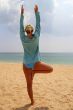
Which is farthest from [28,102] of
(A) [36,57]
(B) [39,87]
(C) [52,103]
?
(B) [39,87]

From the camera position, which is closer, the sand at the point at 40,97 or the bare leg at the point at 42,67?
the bare leg at the point at 42,67

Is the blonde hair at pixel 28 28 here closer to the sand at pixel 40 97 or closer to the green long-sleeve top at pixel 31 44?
the green long-sleeve top at pixel 31 44

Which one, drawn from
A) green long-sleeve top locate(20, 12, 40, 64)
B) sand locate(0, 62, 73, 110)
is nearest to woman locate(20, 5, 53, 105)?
green long-sleeve top locate(20, 12, 40, 64)

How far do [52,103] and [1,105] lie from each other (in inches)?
52.3

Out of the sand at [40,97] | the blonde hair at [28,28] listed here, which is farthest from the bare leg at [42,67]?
the sand at [40,97]

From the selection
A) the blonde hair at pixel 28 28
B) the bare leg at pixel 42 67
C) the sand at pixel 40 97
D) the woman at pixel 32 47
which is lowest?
the sand at pixel 40 97

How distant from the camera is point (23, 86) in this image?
35.6ft

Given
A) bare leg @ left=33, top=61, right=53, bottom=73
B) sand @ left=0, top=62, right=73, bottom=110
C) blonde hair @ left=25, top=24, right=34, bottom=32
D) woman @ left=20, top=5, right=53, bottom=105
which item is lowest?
sand @ left=0, top=62, right=73, bottom=110

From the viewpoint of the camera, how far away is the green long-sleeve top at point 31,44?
24.3 ft

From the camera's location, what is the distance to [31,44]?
7406 millimetres

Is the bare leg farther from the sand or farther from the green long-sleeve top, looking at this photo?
the sand

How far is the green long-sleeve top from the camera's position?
7.40 m

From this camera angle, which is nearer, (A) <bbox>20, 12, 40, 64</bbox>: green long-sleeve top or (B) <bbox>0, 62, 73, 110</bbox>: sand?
(A) <bbox>20, 12, 40, 64</bbox>: green long-sleeve top

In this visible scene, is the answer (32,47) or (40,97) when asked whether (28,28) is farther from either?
(40,97)
